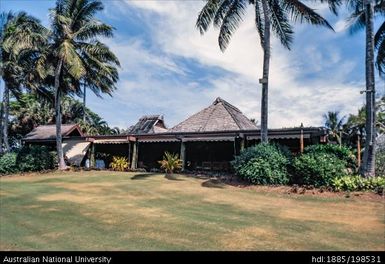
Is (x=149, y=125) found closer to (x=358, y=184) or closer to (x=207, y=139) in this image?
(x=207, y=139)

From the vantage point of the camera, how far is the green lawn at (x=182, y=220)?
Answer: 827 centimetres

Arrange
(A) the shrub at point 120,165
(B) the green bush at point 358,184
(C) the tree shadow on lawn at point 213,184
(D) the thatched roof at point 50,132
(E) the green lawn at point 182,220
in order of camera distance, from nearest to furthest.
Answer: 1. (E) the green lawn at point 182,220
2. (B) the green bush at point 358,184
3. (C) the tree shadow on lawn at point 213,184
4. (A) the shrub at point 120,165
5. (D) the thatched roof at point 50,132

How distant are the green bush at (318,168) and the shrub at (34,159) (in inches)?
711

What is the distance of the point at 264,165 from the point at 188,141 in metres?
8.72

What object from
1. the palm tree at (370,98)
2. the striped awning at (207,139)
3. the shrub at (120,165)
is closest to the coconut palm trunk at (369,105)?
the palm tree at (370,98)

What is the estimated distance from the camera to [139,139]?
89.8ft

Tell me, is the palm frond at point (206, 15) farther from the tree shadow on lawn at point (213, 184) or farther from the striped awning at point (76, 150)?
the striped awning at point (76, 150)

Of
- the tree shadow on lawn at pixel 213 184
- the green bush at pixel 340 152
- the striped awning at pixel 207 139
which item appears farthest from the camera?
the striped awning at pixel 207 139

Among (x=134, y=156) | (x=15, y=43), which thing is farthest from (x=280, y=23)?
(x=15, y=43)

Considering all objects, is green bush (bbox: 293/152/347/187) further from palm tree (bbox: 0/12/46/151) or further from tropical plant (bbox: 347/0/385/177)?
palm tree (bbox: 0/12/46/151)

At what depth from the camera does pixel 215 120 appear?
28438mm
